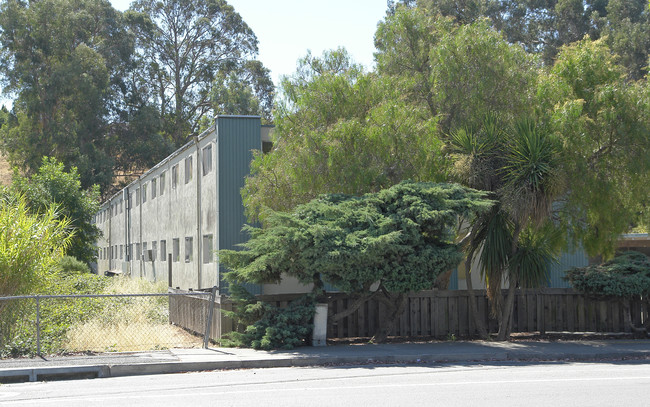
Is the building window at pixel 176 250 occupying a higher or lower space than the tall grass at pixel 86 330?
higher

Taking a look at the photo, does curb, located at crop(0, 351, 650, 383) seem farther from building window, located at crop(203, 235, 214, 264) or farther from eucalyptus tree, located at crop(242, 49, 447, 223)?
building window, located at crop(203, 235, 214, 264)

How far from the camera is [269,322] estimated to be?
1416 cm

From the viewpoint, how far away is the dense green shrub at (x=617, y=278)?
52.5 ft

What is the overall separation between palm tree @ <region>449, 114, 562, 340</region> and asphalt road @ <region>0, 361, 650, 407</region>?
3.48m

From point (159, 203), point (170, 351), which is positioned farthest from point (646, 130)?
point (159, 203)

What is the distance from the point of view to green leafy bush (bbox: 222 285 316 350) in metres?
13.8

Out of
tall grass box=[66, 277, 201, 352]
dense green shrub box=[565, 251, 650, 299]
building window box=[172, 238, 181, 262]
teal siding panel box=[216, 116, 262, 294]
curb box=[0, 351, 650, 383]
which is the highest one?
teal siding panel box=[216, 116, 262, 294]

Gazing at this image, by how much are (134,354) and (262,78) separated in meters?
50.8

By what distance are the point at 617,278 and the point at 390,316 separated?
547 centimetres

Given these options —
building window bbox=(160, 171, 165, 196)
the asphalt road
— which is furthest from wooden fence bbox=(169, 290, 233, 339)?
building window bbox=(160, 171, 165, 196)

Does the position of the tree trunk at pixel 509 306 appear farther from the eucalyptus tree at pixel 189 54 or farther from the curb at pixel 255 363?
the eucalyptus tree at pixel 189 54

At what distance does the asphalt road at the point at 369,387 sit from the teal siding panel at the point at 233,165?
890cm

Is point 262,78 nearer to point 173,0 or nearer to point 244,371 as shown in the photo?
point 173,0

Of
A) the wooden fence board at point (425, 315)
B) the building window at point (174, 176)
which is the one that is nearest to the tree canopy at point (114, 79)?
the building window at point (174, 176)
